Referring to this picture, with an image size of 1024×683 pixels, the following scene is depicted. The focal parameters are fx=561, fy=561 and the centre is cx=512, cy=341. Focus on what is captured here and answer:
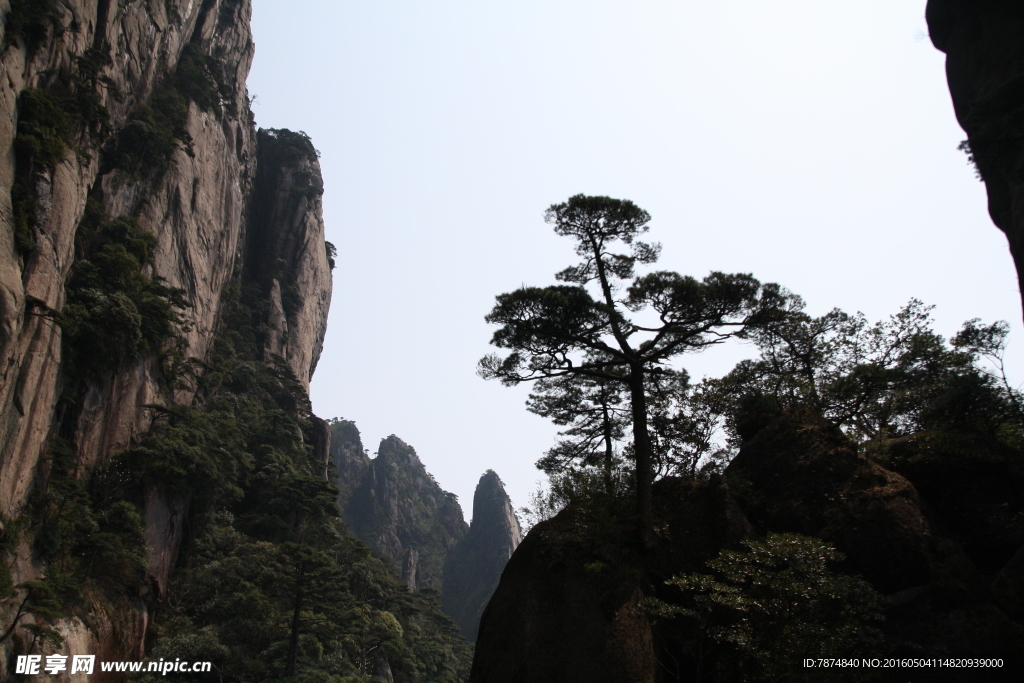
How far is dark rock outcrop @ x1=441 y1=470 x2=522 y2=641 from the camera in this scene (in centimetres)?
8556

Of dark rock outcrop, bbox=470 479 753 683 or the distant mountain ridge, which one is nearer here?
dark rock outcrop, bbox=470 479 753 683

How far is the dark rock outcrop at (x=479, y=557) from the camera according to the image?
85.6 m

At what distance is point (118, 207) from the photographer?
1122 inches

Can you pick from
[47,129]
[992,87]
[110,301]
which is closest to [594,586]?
[992,87]

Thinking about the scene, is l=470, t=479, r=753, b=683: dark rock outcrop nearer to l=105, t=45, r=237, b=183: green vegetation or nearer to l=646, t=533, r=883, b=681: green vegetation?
l=646, t=533, r=883, b=681: green vegetation

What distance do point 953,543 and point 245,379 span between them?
43.3 meters

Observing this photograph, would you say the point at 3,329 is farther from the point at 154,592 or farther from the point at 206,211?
the point at 206,211

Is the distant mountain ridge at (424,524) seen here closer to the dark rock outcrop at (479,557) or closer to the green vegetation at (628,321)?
the dark rock outcrop at (479,557)

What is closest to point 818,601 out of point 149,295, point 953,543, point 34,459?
point 953,543

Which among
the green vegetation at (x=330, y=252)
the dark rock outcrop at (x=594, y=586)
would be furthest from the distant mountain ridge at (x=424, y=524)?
the dark rock outcrop at (x=594, y=586)

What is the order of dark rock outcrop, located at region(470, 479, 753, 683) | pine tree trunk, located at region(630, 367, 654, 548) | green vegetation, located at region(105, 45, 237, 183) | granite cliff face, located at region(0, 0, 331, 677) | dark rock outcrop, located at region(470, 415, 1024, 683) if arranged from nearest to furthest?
dark rock outcrop, located at region(470, 415, 1024, 683)
dark rock outcrop, located at region(470, 479, 753, 683)
pine tree trunk, located at region(630, 367, 654, 548)
granite cliff face, located at region(0, 0, 331, 677)
green vegetation, located at region(105, 45, 237, 183)

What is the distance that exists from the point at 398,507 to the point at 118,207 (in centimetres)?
7428

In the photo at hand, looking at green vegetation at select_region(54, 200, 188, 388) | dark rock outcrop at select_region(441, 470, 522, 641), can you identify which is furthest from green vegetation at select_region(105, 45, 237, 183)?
dark rock outcrop at select_region(441, 470, 522, 641)

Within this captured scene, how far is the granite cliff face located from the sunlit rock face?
27528 millimetres
